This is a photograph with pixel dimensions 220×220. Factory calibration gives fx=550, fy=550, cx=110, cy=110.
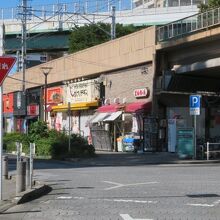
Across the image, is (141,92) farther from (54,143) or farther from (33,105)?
(33,105)

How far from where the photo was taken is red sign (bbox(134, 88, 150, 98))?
123 feet

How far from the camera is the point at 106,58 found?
144 ft

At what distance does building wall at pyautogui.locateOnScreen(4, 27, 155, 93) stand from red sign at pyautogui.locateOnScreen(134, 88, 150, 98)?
203 cm

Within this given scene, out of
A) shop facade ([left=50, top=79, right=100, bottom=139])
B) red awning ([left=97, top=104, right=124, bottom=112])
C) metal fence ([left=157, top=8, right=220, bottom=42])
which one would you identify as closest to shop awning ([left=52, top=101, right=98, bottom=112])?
shop facade ([left=50, top=79, right=100, bottom=139])

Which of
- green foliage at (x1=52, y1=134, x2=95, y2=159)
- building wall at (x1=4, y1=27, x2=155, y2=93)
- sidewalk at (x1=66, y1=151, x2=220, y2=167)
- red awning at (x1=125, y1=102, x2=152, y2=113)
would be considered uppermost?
building wall at (x1=4, y1=27, x2=155, y2=93)

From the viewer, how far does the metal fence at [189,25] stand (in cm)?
3254

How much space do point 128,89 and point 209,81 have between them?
5947 millimetres

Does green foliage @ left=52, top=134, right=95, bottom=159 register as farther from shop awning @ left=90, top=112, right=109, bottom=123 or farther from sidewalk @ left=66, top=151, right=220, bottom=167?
shop awning @ left=90, top=112, right=109, bottom=123

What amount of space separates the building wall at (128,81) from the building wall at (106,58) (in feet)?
1.71

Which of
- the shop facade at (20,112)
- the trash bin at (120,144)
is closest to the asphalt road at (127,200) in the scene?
the trash bin at (120,144)

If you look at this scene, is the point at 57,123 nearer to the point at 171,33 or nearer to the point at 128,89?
the point at 128,89

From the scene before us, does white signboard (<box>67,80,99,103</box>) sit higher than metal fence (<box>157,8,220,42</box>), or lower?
lower

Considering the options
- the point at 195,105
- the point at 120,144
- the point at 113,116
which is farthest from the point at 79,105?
the point at 195,105

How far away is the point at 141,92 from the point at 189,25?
5.96 metres
